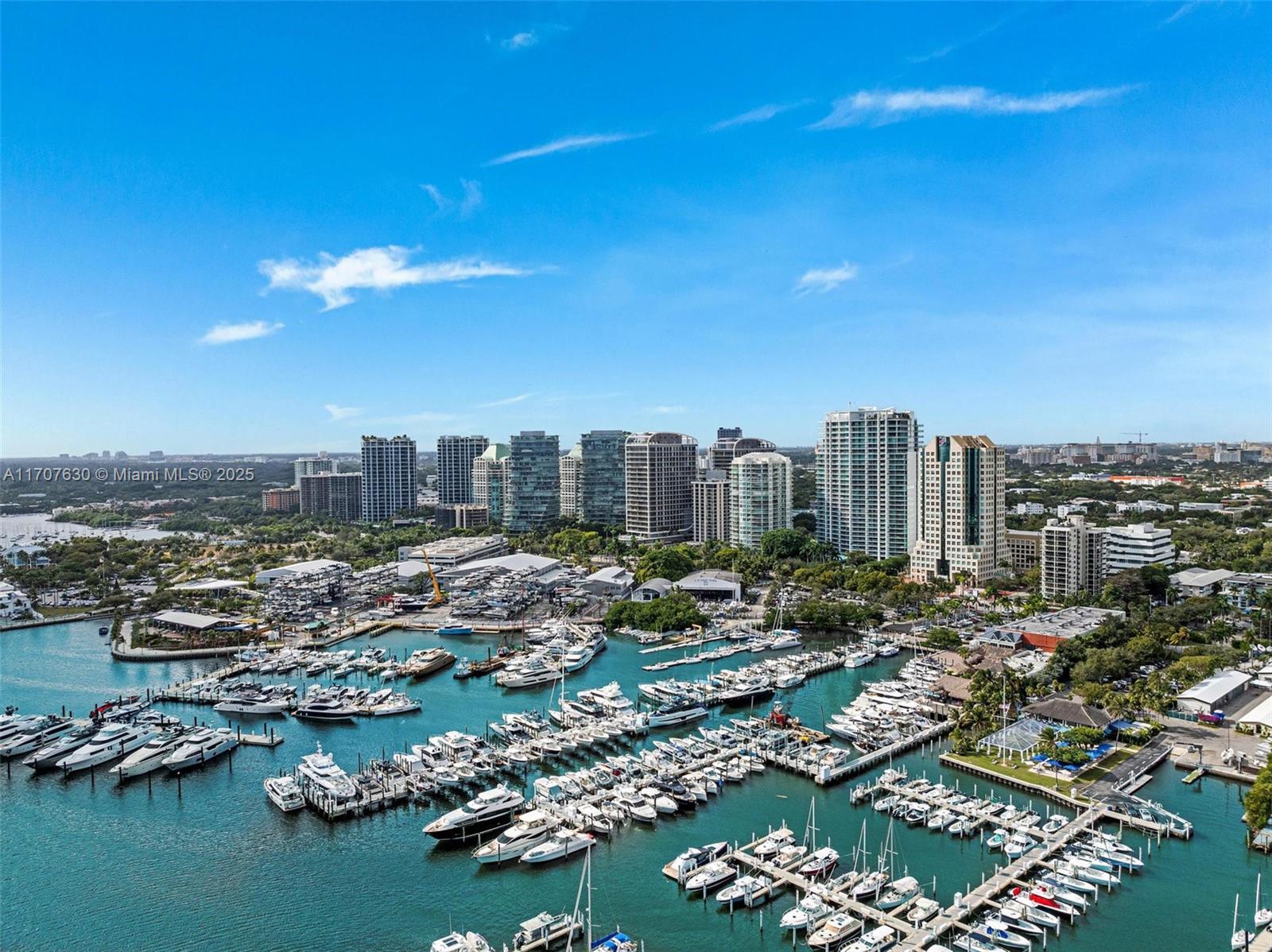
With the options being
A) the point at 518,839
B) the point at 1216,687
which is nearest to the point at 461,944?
the point at 518,839

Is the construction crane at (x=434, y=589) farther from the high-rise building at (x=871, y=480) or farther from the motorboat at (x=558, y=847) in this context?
the motorboat at (x=558, y=847)

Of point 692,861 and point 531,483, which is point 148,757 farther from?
point 531,483

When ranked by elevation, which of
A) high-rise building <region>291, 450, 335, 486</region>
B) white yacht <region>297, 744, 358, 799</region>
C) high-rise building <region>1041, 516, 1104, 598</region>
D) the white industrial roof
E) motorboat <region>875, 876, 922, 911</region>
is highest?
high-rise building <region>291, 450, 335, 486</region>

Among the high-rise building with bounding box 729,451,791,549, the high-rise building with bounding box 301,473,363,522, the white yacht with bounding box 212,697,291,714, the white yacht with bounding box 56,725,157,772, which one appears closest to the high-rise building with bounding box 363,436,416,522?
the high-rise building with bounding box 301,473,363,522

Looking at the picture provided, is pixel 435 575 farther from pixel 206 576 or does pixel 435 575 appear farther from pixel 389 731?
pixel 389 731

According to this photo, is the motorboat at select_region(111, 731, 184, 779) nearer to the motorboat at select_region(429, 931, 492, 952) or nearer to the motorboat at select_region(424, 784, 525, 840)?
the motorboat at select_region(424, 784, 525, 840)

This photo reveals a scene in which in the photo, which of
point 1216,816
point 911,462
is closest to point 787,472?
point 911,462

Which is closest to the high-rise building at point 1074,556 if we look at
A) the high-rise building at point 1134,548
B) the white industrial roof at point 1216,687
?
the high-rise building at point 1134,548
